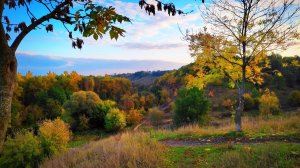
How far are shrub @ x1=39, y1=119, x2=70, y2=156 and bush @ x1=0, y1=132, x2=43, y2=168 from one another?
0.37m

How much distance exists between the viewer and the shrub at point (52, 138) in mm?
15062

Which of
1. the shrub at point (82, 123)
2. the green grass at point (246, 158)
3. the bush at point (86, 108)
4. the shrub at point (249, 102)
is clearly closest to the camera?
the green grass at point (246, 158)

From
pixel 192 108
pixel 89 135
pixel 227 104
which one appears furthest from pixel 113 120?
pixel 227 104

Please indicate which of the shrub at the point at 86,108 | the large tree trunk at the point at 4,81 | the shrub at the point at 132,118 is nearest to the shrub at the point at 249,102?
the shrub at the point at 132,118

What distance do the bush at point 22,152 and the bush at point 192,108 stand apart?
27.1 m

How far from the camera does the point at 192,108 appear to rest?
131 feet

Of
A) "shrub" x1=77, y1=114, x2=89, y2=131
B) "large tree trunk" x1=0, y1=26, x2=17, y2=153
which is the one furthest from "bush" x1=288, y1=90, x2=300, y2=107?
"large tree trunk" x1=0, y1=26, x2=17, y2=153

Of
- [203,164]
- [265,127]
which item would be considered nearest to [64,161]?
[203,164]

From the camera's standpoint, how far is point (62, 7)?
14.5 feet

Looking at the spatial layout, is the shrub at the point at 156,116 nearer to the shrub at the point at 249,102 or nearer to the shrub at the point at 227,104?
the shrub at the point at 227,104

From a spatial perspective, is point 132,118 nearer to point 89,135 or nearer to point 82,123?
point 89,135

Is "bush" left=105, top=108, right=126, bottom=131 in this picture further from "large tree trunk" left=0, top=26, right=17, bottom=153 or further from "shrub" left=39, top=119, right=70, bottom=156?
"large tree trunk" left=0, top=26, right=17, bottom=153

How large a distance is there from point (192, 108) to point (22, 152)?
27.9m

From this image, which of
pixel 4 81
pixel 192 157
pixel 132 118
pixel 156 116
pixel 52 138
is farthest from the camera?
pixel 132 118
